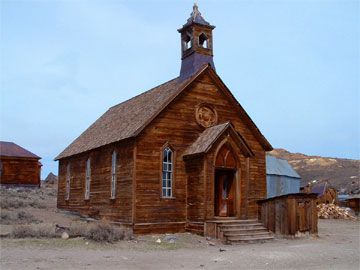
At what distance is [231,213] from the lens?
19000 millimetres

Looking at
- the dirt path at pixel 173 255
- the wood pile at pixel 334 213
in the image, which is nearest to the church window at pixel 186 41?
the dirt path at pixel 173 255

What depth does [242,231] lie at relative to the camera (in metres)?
17.0

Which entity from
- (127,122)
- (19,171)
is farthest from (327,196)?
(19,171)

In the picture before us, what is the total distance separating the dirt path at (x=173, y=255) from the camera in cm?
1081

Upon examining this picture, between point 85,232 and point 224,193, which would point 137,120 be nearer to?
point 224,193

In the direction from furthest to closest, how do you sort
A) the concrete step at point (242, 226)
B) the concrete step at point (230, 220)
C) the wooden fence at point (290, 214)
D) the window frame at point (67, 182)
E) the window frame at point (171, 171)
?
the window frame at point (67, 182) → the window frame at point (171, 171) → the wooden fence at point (290, 214) → the concrete step at point (230, 220) → the concrete step at point (242, 226)

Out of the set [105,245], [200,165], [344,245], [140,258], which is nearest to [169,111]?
[200,165]

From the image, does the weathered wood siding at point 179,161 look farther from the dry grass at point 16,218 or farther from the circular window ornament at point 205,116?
the dry grass at point 16,218

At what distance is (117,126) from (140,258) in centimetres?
1029

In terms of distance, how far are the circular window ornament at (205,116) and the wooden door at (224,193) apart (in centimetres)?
240

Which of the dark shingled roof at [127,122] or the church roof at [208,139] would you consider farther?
the dark shingled roof at [127,122]

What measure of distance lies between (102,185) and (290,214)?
906 cm

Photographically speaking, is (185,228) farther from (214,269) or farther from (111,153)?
(214,269)

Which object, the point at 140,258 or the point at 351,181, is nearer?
the point at 140,258
